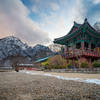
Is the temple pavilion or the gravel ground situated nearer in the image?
the gravel ground

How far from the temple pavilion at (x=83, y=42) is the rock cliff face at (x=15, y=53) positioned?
23.0 meters

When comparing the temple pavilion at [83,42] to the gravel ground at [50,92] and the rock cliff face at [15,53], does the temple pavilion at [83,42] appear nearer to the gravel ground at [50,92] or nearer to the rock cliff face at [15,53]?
the gravel ground at [50,92]

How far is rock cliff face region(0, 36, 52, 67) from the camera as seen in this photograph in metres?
38.2

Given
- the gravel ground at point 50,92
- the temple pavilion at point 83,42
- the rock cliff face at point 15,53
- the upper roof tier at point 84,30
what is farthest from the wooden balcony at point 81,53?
the rock cliff face at point 15,53

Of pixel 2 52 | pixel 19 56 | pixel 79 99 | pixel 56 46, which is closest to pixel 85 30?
pixel 79 99

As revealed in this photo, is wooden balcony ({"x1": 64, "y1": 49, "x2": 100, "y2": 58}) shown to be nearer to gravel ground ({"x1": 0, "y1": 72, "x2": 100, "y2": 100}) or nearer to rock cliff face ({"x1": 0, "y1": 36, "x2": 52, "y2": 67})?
gravel ground ({"x1": 0, "y1": 72, "x2": 100, "y2": 100})

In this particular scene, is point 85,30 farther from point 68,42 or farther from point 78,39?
point 68,42

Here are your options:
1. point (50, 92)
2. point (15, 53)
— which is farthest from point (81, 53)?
point (15, 53)

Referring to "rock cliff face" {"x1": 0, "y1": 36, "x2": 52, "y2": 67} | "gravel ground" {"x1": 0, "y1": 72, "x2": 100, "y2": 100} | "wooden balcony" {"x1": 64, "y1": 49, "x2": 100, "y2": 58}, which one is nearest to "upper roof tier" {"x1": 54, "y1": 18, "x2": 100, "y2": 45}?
"wooden balcony" {"x1": 64, "y1": 49, "x2": 100, "y2": 58}

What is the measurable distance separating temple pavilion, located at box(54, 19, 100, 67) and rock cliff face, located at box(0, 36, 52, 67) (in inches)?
906

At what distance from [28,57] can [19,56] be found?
407cm

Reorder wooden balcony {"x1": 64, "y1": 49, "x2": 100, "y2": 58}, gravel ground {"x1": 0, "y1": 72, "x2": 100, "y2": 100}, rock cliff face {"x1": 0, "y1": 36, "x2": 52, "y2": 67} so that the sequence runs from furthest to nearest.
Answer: rock cliff face {"x1": 0, "y1": 36, "x2": 52, "y2": 67} → wooden balcony {"x1": 64, "y1": 49, "x2": 100, "y2": 58} → gravel ground {"x1": 0, "y1": 72, "x2": 100, "y2": 100}

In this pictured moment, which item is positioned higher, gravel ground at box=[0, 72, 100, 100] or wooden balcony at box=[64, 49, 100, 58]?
wooden balcony at box=[64, 49, 100, 58]

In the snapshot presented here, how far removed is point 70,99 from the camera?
152 cm
